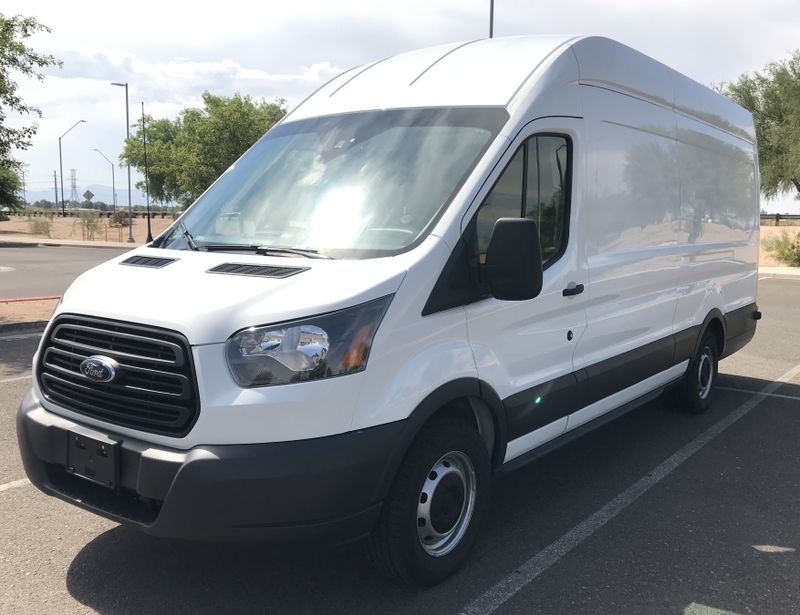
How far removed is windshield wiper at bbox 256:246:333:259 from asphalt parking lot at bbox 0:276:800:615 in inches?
48.7

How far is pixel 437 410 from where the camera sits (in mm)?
3152

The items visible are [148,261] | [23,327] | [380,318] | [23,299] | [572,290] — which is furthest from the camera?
[23,299]

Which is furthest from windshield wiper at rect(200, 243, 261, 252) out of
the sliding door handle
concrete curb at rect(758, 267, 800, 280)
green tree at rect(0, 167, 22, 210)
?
green tree at rect(0, 167, 22, 210)

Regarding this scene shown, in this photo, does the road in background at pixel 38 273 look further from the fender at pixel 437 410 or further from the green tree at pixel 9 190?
the fender at pixel 437 410

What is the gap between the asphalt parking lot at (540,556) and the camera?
3.13 metres

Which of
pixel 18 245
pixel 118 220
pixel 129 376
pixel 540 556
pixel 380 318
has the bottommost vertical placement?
pixel 540 556

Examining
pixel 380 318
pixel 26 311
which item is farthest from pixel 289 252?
pixel 26 311

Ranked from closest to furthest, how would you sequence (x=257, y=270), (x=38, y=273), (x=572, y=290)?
(x=257, y=270)
(x=572, y=290)
(x=38, y=273)

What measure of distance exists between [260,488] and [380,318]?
77 centimetres

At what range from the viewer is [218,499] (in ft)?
8.62

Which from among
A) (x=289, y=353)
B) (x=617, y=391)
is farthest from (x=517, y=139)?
(x=617, y=391)

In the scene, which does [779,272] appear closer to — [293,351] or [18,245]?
[293,351]

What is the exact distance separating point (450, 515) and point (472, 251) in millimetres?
1213

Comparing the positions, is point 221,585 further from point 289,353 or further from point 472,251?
point 472,251
